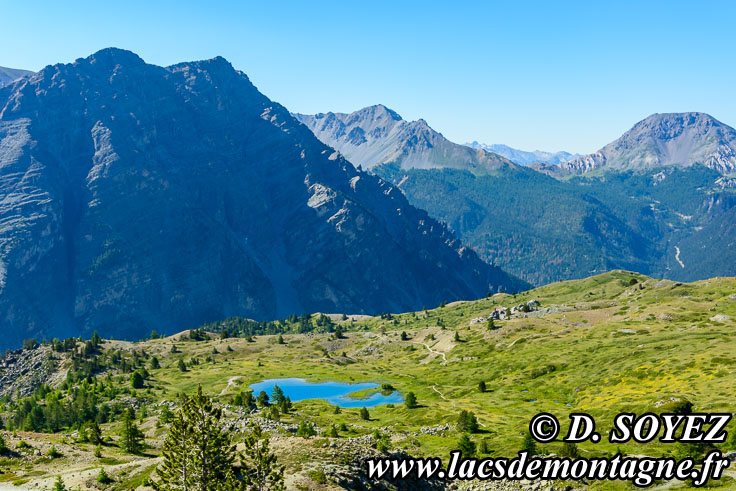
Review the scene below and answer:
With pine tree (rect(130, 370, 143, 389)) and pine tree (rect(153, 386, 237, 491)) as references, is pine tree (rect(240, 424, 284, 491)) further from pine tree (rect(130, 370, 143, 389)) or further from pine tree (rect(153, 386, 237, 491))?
pine tree (rect(130, 370, 143, 389))

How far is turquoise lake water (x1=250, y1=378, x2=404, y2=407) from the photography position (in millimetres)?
150538

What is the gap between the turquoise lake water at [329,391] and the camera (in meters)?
151

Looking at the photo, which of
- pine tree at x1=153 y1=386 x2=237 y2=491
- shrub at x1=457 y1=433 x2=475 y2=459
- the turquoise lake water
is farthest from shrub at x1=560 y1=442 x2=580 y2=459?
the turquoise lake water

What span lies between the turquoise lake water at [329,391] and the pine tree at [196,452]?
100.0 m

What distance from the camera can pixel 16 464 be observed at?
70312mm

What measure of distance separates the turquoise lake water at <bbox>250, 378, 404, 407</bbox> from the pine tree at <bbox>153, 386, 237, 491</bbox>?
9998 centimetres

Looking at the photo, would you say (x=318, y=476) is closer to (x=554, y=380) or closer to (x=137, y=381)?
(x=554, y=380)

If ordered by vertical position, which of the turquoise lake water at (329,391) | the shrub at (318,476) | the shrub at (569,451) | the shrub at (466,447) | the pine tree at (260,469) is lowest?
the turquoise lake water at (329,391)

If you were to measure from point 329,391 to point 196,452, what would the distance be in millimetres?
120367

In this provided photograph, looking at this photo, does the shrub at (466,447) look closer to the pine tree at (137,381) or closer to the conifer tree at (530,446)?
the conifer tree at (530,446)

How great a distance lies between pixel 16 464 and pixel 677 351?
144818 millimetres

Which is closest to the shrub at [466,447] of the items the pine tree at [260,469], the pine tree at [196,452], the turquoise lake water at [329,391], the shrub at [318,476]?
the shrub at [318,476]

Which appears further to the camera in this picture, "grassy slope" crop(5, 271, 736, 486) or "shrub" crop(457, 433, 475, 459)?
"grassy slope" crop(5, 271, 736, 486)

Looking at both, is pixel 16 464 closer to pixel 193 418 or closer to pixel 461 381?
pixel 193 418
